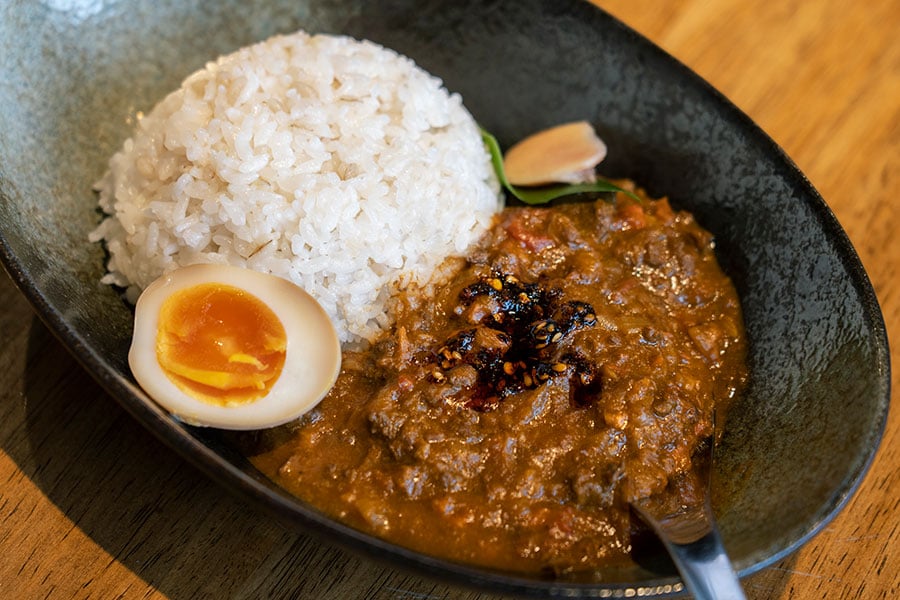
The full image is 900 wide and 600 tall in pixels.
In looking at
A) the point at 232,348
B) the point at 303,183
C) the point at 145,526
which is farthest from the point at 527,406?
the point at 145,526

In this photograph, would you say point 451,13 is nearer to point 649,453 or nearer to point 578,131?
point 578,131

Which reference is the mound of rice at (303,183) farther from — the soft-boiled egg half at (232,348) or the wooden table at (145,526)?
the wooden table at (145,526)

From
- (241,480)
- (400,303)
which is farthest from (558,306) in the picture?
(241,480)

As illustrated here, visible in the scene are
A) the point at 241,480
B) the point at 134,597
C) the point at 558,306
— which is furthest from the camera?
the point at 558,306

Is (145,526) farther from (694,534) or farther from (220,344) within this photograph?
(694,534)

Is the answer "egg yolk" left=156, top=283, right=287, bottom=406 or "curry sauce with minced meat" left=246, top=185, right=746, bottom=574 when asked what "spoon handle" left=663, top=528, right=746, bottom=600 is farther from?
"egg yolk" left=156, top=283, right=287, bottom=406

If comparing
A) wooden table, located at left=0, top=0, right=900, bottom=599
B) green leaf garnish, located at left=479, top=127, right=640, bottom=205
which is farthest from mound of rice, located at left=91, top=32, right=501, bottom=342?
wooden table, located at left=0, top=0, right=900, bottom=599
